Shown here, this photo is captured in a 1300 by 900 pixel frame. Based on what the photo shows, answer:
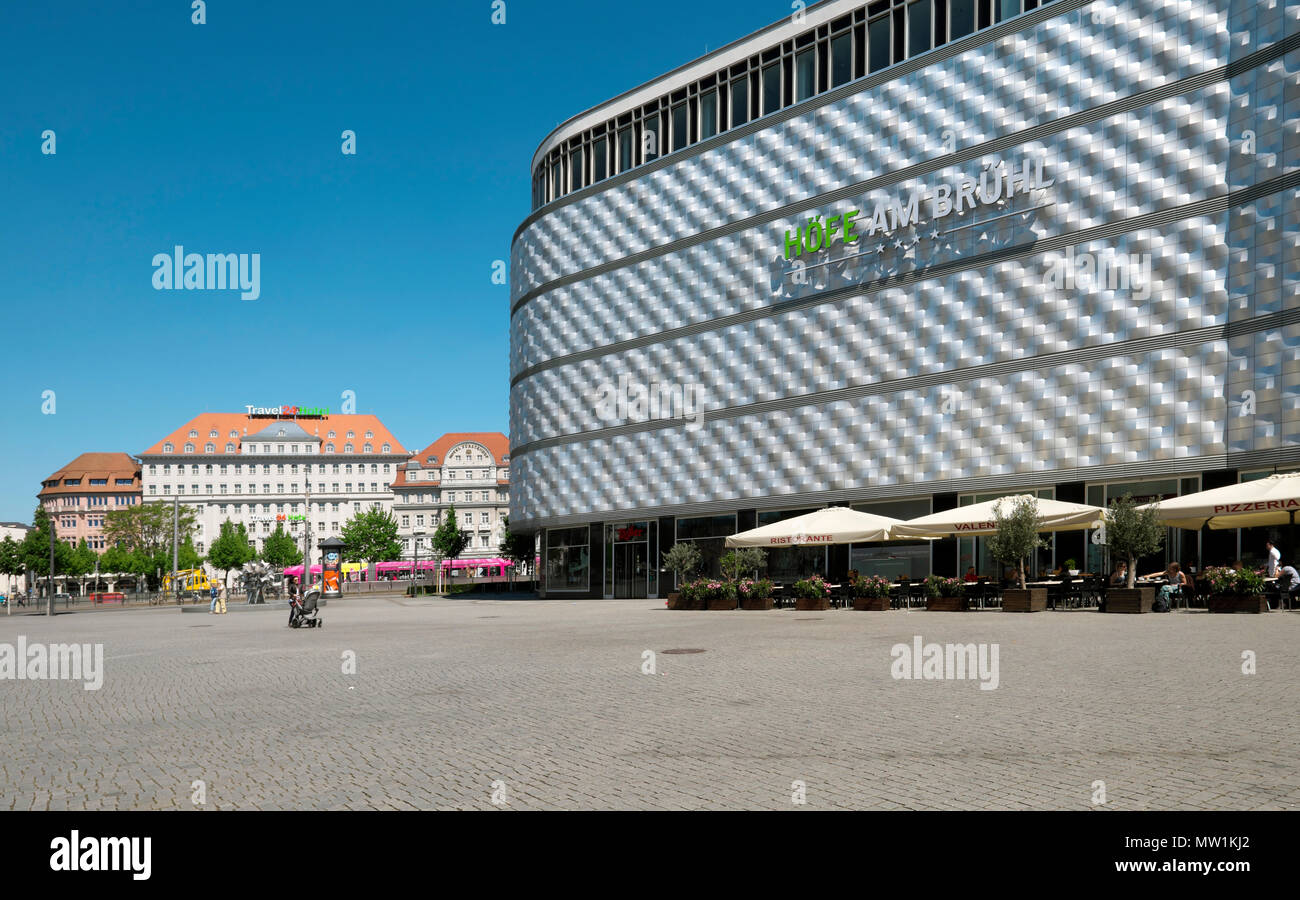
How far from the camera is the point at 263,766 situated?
26.1 feet

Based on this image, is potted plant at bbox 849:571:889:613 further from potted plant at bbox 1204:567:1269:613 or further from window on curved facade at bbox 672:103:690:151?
window on curved facade at bbox 672:103:690:151

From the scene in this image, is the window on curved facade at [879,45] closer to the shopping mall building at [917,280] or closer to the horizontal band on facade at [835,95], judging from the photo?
the shopping mall building at [917,280]

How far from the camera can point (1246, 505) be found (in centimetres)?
2461

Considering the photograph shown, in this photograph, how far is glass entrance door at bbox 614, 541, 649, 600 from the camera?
51906 millimetres

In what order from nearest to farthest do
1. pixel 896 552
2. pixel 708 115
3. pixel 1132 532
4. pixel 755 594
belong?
pixel 1132 532 → pixel 755 594 → pixel 896 552 → pixel 708 115

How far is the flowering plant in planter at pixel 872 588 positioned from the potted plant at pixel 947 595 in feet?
4.46

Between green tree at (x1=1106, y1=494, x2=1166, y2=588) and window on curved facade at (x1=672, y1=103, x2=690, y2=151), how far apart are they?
30.4 metres

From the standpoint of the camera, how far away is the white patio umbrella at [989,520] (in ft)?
90.7

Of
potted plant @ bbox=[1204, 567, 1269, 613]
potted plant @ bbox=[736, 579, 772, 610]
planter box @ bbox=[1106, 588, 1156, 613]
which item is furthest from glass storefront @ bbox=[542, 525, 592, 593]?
potted plant @ bbox=[1204, 567, 1269, 613]

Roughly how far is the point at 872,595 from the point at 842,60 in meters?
24.3

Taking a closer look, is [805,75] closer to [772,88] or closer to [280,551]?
[772,88]

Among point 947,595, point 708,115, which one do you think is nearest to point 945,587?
point 947,595

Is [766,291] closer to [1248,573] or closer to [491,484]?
[1248,573]

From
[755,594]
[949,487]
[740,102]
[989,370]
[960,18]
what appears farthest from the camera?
[740,102]
